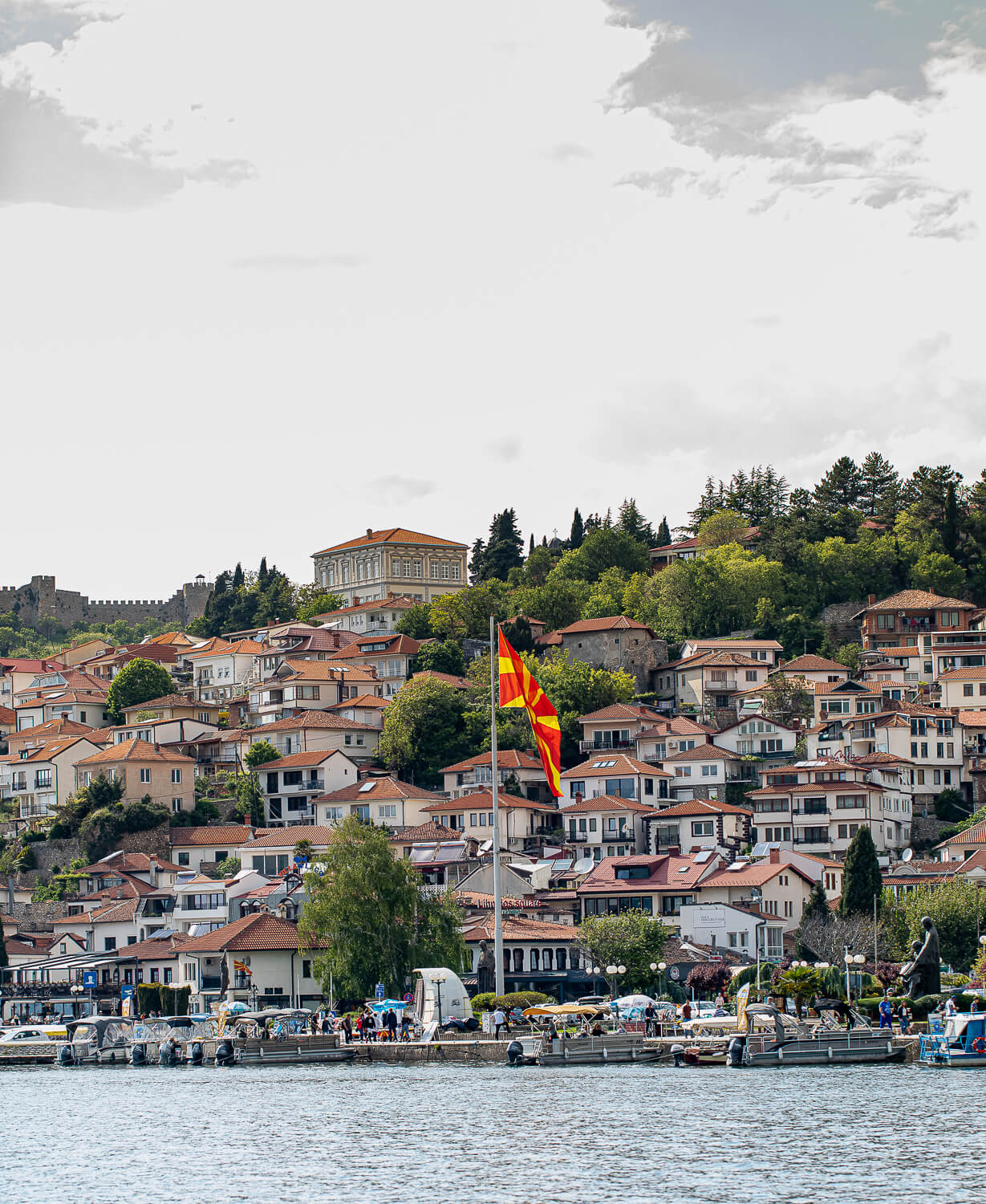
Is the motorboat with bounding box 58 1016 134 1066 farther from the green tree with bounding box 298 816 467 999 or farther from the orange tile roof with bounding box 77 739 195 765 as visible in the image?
the orange tile roof with bounding box 77 739 195 765

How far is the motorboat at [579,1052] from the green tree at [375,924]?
15143 mm

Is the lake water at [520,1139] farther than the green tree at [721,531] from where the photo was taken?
No

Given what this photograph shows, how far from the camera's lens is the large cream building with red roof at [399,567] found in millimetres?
172750

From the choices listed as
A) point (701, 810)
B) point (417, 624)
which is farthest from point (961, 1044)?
point (417, 624)

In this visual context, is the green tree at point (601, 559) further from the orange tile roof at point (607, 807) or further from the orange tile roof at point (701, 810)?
the orange tile roof at point (701, 810)

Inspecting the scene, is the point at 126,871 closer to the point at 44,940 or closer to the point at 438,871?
the point at 44,940

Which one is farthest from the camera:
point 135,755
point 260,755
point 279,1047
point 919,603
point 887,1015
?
point 919,603

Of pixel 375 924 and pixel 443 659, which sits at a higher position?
pixel 443 659

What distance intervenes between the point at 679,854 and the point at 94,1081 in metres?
40.8

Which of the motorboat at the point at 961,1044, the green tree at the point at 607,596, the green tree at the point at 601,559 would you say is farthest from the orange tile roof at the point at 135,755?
the motorboat at the point at 961,1044

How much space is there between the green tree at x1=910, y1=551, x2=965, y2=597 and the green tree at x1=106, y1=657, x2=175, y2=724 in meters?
57.3

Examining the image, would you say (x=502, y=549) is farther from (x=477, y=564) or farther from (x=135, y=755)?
(x=135, y=755)

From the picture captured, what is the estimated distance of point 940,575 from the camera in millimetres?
140750

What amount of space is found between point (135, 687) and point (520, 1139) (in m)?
107
